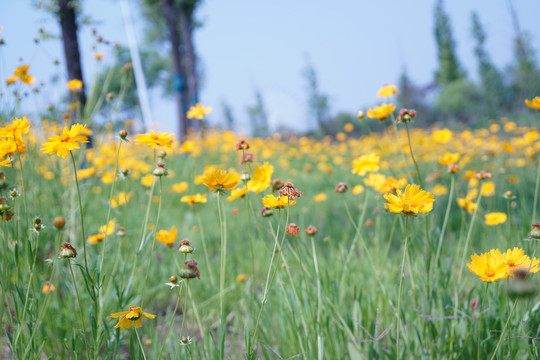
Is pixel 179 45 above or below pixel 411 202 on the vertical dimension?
above

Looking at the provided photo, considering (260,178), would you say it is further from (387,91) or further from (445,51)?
(445,51)

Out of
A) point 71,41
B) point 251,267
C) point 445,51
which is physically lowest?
point 251,267

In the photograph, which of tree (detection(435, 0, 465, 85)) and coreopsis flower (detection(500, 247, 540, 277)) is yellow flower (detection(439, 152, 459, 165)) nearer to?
coreopsis flower (detection(500, 247, 540, 277))

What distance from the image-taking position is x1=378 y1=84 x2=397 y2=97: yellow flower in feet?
4.54

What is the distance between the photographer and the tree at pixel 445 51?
1160 inches

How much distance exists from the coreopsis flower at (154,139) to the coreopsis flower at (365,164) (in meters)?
0.64

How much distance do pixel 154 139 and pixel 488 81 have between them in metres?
23.9

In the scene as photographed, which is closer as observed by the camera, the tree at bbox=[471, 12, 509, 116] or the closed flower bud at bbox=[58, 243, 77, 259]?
the closed flower bud at bbox=[58, 243, 77, 259]

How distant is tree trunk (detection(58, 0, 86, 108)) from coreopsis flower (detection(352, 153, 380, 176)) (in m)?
2.85

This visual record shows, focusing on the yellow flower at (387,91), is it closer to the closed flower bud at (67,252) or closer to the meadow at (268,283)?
the meadow at (268,283)

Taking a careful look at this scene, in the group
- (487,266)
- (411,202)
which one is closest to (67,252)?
(411,202)

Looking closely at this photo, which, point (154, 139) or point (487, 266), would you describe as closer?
point (487, 266)

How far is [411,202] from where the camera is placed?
683 millimetres

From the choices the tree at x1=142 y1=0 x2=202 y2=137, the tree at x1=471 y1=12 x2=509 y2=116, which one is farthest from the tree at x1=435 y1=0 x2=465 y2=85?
the tree at x1=142 y1=0 x2=202 y2=137
